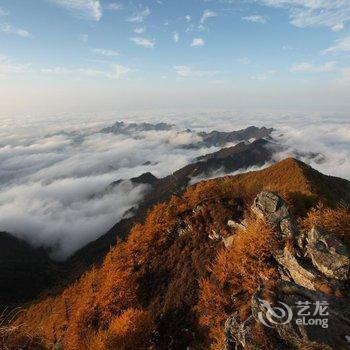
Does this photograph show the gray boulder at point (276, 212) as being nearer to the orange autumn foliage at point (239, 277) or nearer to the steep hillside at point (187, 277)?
the steep hillside at point (187, 277)

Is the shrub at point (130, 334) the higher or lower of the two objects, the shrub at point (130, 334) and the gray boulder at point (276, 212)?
the lower

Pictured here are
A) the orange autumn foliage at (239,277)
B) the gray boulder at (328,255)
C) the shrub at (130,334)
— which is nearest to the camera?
the gray boulder at (328,255)

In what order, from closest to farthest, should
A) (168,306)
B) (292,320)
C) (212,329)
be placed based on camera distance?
(292,320), (212,329), (168,306)

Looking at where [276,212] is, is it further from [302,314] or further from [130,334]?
[302,314]

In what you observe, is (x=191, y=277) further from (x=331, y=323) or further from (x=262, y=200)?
(x=331, y=323)

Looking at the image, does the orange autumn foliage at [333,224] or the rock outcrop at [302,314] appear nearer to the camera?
the rock outcrop at [302,314]

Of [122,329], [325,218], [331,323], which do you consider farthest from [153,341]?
[331,323]

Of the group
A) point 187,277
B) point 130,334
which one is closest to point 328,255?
point 130,334

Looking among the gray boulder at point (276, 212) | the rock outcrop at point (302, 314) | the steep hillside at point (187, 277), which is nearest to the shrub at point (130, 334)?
the steep hillside at point (187, 277)
